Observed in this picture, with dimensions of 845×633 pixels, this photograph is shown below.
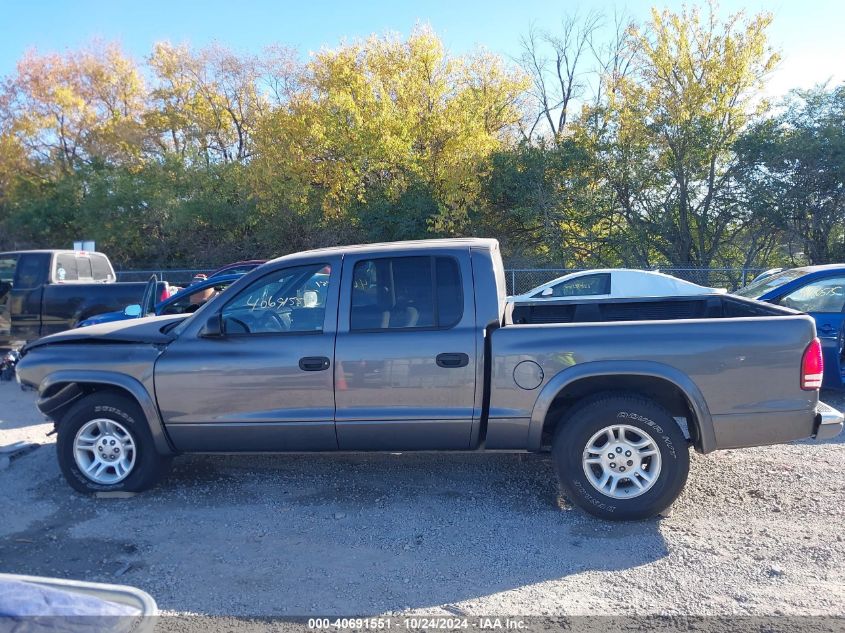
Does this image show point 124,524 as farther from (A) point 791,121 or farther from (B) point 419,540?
(A) point 791,121

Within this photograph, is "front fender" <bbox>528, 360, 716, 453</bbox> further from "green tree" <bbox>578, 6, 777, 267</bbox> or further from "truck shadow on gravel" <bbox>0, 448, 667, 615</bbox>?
"green tree" <bbox>578, 6, 777, 267</bbox>

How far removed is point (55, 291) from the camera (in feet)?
34.5

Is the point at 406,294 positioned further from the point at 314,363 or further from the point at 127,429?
the point at 127,429

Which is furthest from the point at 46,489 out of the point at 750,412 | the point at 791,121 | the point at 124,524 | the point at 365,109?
the point at 791,121

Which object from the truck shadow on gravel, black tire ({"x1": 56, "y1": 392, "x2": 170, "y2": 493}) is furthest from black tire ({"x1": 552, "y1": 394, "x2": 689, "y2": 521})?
black tire ({"x1": 56, "y1": 392, "x2": 170, "y2": 493})

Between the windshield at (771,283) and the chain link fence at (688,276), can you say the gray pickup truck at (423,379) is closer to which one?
the windshield at (771,283)

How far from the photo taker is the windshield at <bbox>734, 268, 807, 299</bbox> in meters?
8.48

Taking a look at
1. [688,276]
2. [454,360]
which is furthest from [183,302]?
[688,276]

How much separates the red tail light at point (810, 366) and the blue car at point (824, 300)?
341 centimetres

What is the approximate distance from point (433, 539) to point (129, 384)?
2.48 metres

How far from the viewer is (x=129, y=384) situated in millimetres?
4973

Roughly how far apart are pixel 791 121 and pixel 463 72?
1061 centimetres

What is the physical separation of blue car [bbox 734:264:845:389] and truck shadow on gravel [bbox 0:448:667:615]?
3.78 meters

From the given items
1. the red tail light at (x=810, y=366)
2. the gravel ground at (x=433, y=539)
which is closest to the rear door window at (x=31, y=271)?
the gravel ground at (x=433, y=539)
